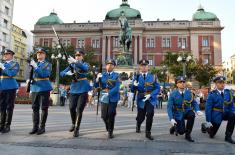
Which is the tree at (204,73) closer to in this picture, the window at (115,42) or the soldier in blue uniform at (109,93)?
the window at (115,42)

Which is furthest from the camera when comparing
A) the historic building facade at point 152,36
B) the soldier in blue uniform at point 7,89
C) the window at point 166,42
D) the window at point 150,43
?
the window at point 150,43

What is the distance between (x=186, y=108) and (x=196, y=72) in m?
41.1

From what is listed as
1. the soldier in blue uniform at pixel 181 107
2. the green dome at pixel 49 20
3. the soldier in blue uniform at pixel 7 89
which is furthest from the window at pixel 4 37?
the soldier in blue uniform at pixel 181 107

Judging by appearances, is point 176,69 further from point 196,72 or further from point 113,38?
point 113,38

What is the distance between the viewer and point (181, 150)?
5133 millimetres

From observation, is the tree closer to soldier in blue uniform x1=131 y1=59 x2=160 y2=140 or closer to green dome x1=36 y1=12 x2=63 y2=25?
green dome x1=36 y1=12 x2=63 y2=25

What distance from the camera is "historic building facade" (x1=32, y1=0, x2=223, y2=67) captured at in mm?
60812

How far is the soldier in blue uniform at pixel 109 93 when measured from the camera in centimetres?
669

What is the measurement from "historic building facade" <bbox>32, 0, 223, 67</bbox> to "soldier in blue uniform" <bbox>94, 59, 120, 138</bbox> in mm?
54469

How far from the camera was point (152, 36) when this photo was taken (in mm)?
63062

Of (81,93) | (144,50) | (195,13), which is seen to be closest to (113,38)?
(144,50)

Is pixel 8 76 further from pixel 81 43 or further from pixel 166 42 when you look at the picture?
pixel 81 43

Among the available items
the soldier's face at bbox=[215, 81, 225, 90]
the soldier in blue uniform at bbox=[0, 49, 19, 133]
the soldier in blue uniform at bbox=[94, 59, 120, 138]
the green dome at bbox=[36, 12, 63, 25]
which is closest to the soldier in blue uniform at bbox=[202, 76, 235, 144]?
the soldier's face at bbox=[215, 81, 225, 90]

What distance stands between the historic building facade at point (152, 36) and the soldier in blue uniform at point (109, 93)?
179 ft
